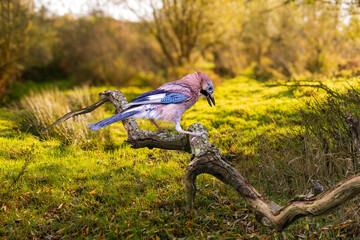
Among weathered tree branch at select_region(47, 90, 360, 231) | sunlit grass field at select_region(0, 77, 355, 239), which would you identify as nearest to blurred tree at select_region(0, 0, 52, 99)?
sunlit grass field at select_region(0, 77, 355, 239)

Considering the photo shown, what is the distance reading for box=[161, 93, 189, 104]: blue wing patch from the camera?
12.9 feet

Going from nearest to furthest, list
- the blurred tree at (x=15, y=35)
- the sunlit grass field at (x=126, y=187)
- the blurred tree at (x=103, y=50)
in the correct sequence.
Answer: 1. the sunlit grass field at (x=126, y=187)
2. the blurred tree at (x=15, y=35)
3. the blurred tree at (x=103, y=50)

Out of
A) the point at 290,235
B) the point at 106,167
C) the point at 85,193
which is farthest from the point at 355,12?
the point at 85,193

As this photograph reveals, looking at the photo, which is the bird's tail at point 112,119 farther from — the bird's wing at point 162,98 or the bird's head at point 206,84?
the bird's head at point 206,84

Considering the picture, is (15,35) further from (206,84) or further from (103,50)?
(206,84)

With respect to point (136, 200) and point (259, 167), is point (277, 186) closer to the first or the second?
point (259, 167)

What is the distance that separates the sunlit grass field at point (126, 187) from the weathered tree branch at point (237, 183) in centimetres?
56

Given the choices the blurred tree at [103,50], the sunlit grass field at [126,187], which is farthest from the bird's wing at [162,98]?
the blurred tree at [103,50]

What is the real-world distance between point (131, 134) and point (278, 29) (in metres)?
16.3

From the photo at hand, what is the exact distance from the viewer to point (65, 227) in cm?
439

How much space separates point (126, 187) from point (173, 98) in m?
2.26

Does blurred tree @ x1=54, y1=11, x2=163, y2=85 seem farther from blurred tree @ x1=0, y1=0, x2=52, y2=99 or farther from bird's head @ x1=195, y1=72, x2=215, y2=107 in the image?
bird's head @ x1=195, y1=72, x2=215, y2=107

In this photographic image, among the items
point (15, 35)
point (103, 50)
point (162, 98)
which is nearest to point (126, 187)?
point (162, 98)

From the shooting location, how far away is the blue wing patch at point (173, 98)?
3.92 metres
